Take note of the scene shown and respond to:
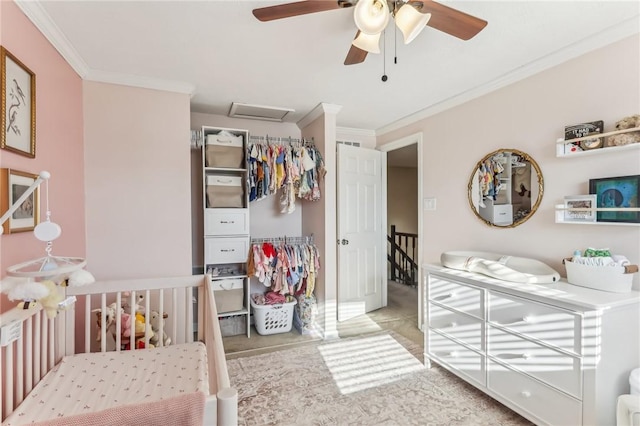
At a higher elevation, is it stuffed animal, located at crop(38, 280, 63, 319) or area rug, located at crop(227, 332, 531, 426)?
stuffed animal, located at crop(38, 280, 63, 319)

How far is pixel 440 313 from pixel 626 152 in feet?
4.95

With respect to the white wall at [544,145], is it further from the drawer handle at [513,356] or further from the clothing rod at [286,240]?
the clothing rod at [286,240]

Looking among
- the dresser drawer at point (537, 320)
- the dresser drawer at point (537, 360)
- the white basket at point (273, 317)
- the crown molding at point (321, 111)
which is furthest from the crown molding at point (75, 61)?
the dresser drawer at point (537, 360)

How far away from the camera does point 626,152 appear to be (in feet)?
5.69

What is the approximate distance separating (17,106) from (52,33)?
59 cm

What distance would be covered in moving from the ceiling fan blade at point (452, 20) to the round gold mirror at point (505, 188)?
125cm

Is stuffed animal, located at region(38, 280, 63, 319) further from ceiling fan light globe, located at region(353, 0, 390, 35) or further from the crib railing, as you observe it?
ceiling fan light globe, located at region(353, 0, 390, 35)

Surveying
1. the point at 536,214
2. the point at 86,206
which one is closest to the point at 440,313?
the point at 536,214

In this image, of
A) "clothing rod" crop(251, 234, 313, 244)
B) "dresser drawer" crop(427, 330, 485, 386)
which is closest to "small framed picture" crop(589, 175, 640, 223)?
"dresser drawer" crop(427, 330, 485, 386)

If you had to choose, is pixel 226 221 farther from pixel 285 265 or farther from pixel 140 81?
pixel 140 81

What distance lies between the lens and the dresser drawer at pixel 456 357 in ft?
6.79

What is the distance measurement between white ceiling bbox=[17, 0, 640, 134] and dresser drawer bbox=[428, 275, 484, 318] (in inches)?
62.1

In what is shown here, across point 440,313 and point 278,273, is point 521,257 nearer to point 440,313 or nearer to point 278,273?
point 440,313

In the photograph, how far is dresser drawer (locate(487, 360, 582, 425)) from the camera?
5.22ft
